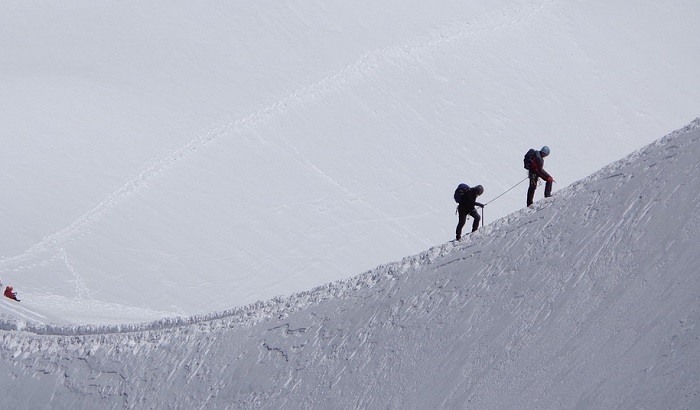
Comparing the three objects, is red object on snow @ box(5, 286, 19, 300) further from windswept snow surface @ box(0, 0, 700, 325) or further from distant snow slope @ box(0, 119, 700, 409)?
distant snow slope @ box(0, 119, 700, 409)

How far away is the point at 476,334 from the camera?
12086 mm

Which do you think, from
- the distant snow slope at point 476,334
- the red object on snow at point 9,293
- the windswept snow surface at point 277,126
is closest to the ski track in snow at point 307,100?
the windswept snow surface at point 277,126

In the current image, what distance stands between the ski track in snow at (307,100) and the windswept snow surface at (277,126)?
59 mm

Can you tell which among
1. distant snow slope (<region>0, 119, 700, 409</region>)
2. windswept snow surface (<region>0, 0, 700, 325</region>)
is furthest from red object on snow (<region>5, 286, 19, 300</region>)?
distant snow slope (<region>0, 119, 700, 409</region>)

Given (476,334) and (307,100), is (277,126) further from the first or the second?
(476,334)

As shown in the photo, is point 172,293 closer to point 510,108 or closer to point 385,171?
point 385,171

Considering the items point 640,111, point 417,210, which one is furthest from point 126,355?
point 640,111

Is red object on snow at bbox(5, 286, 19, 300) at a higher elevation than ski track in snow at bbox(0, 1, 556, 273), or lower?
lower

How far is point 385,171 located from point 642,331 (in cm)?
1553

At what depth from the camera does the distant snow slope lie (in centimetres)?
1053

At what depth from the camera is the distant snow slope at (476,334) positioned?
10531 millimetres

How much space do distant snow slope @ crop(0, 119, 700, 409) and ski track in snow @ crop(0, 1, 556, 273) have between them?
20.8ft

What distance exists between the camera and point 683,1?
3750 centimetres

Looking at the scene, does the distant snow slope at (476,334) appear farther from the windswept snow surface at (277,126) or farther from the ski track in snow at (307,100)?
the ski track in snow at (307,100)
